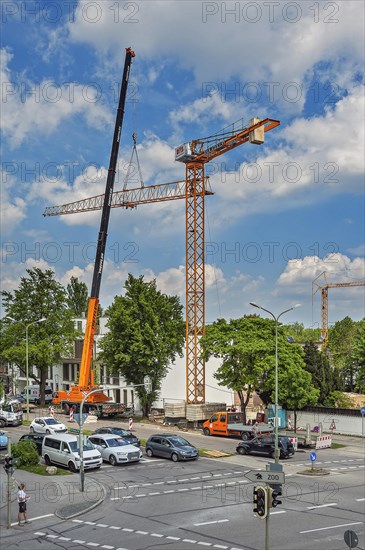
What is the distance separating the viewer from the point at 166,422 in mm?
62812

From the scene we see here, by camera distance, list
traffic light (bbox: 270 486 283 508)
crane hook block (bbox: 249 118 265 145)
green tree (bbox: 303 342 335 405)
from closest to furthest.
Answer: traffic light (bbox: 270 486 283 508)
crane hook block (bbox: 249 118 265 145)
green tree (bbox: 303 342 335 405)

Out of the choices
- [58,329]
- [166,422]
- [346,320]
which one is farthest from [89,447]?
[346,320]

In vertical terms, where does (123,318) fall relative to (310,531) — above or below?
above

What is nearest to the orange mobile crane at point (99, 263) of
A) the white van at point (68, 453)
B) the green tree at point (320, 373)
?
the white van at point (68, 453)

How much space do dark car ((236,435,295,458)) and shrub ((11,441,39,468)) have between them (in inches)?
→ 568

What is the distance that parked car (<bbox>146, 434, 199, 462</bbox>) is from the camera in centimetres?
4017

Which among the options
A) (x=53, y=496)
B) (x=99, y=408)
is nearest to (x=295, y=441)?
(x=53, y=496)

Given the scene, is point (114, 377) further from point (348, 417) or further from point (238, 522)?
point (238, 522)

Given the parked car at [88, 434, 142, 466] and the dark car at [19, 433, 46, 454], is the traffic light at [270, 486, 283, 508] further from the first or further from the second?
the dark car at [19, 433, 46, 454]

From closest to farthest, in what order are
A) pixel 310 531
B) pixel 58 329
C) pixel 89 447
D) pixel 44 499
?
pixel 310 531 < pixel 44 499 < pixel 89 447 < pixel 58 329

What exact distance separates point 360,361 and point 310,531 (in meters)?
43.8

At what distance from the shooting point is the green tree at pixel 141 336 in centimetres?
6178

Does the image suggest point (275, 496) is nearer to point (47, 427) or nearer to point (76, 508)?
point (76, 508)

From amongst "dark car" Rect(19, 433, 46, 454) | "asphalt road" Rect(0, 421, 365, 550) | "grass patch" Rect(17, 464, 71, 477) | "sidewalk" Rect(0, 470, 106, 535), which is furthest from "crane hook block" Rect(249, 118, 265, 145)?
"sidewalk" Rect(0, 470, 106, 535)
